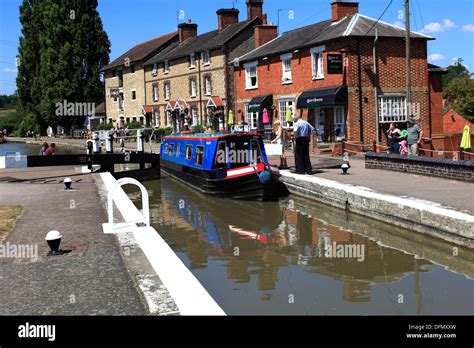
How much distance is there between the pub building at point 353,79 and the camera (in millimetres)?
24688

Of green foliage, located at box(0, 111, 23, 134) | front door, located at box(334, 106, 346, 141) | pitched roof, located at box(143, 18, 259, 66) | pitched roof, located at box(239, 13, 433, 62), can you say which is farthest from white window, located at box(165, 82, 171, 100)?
green foliage, located at box(0, 111, 23, 134)

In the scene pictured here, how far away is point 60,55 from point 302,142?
42.3 meters

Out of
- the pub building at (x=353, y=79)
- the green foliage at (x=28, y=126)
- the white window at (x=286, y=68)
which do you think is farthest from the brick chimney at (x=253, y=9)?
the green foliage at (x=28, y=126)

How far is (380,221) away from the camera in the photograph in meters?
11.1

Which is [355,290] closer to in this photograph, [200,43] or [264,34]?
[264,34]

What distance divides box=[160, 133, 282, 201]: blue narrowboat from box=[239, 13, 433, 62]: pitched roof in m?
10.5

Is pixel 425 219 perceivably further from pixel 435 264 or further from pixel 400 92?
pixel 400 92

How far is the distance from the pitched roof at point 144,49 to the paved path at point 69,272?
37.7 meters

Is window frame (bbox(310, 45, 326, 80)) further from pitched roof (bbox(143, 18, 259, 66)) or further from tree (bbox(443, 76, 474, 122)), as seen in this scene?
tree (bbox(443, 76, 474, 122))

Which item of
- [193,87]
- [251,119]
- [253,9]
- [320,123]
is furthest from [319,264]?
[193,87]

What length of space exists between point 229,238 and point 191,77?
1189 inches

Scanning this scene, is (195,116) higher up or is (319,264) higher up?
(195,116)

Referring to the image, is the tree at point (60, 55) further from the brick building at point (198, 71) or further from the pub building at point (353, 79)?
the pub building at point (353, 79)

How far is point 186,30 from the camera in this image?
4559 cm
